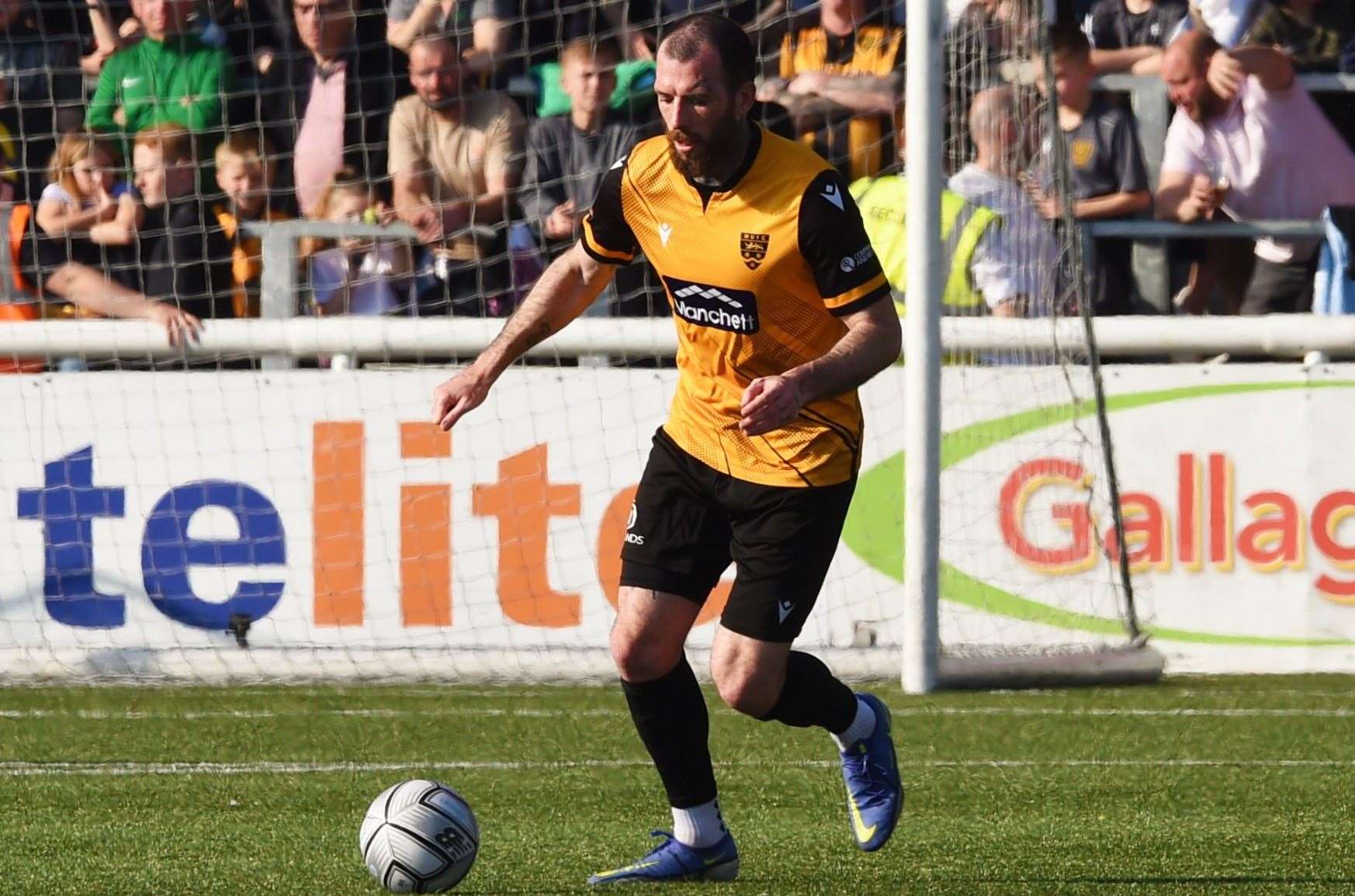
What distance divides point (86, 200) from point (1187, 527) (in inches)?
215

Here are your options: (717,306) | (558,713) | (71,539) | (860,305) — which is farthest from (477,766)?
(71,539)

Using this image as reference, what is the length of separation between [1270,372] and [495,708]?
3.63 metres

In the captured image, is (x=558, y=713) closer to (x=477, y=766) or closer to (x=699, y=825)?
(x=477, y=766)

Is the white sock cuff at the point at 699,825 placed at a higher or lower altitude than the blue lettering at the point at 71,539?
higher

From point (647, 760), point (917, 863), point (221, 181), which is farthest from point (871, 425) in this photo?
point (917, 863)

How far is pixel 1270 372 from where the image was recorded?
9281 millimetres

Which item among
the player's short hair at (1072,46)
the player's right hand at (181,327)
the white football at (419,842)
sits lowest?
the white football at (419,842)

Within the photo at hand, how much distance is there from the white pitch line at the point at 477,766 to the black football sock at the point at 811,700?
5.40 feet

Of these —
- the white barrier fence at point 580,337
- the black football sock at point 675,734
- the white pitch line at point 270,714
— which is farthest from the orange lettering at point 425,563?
the black football sock at point 675,734

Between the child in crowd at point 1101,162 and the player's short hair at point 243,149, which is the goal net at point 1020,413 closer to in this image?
the child in crowd at point 1101,162

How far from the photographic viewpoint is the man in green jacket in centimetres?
1052

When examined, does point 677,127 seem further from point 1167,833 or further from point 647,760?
point 647,760

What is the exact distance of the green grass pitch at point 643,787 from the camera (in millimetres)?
5273

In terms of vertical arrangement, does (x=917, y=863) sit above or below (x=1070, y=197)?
below
